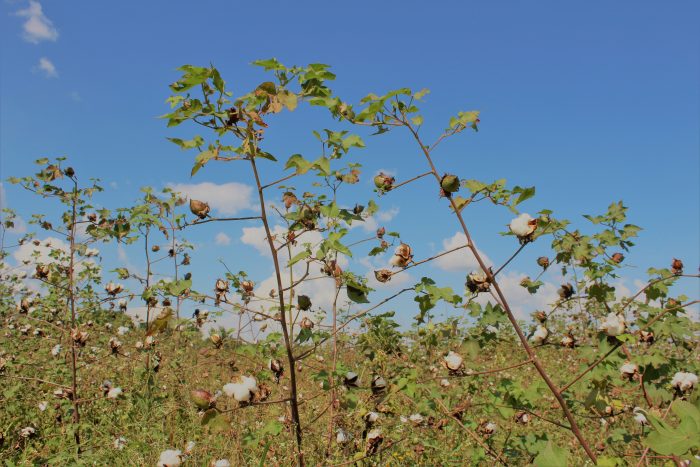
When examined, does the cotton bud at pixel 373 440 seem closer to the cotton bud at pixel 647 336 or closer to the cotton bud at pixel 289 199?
the cotton bud at pixel 289 199

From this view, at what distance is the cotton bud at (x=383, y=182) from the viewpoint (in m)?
2.23

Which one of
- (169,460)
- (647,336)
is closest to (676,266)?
(647,336)

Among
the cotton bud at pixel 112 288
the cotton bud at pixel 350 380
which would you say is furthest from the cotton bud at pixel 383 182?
the cotton bud at pixel 112 288

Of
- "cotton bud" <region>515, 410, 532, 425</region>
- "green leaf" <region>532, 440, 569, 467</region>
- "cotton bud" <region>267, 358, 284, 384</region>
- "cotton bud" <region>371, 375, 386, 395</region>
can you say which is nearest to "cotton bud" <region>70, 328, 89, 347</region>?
"cotton bud" <region>267, 358, 284, 384</region>

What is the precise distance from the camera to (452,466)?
316 centimetres

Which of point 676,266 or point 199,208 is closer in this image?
point 199,208

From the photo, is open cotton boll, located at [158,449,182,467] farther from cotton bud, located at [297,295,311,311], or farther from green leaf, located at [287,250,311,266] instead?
green leaf, located at [287,250,311,266]

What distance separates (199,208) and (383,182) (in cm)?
87

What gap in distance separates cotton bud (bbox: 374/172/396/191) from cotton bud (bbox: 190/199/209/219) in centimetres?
81

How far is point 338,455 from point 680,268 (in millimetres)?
2840

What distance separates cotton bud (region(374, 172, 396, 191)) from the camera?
2.23m

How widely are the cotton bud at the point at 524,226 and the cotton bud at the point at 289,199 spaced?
3.86 feet

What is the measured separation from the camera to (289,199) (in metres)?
2.54

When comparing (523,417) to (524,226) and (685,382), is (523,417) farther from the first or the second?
(524,226)
